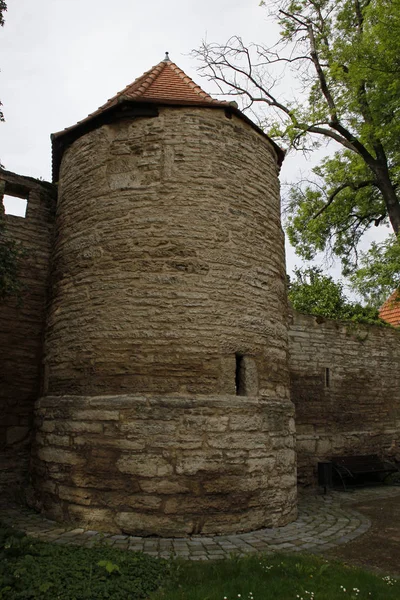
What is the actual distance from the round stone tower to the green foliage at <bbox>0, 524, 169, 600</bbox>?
933 mm

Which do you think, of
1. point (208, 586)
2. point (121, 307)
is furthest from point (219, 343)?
point (208, 586)

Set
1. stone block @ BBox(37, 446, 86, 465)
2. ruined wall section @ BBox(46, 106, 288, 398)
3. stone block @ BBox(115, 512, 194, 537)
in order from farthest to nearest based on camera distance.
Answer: ruined wall section @ BBox(46, 106, 288, 398), stone block @ BBox(37, 446, 86, 465), stone block @ BBox(115, 512, 194, 537)

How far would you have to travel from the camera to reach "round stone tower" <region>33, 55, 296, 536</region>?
4973mm

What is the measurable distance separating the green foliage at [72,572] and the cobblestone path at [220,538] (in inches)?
14.8

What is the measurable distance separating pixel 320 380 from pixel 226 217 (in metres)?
4.29

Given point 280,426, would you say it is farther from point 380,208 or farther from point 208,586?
point 380,208

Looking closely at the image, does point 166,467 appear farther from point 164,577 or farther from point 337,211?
→ point 337,211

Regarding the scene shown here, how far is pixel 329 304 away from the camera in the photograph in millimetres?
12047

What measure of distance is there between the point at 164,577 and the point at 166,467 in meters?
1.36

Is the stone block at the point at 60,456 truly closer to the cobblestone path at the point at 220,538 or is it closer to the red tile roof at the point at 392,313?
the cobblestone path at the point at 220,538

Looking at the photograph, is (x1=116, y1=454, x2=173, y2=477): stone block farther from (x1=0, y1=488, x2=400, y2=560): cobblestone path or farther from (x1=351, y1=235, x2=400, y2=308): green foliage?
(x1=351, y1=235, x2=400, y2=308): green foliage

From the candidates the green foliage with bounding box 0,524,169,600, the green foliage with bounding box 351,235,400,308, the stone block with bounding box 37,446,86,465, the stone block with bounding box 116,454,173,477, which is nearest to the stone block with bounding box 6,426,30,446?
the stone block with bounding box 37,446,86,465

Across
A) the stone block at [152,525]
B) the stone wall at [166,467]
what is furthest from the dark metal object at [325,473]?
the stone block at [152,525]

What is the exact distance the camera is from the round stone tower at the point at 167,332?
4973 mm
